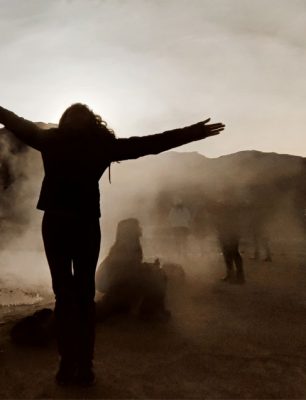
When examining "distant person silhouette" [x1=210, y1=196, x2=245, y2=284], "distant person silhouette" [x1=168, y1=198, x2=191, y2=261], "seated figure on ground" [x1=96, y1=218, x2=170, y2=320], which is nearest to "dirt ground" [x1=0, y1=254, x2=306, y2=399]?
"seated figure on ground" [x1=96, y1=218, x2=170, y2=320]

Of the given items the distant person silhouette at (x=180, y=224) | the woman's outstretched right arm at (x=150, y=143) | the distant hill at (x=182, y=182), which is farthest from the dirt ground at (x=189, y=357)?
the distant person silhouette at (x=180, y=224)

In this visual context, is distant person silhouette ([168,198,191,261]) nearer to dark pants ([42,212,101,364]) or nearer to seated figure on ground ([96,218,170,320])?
seated figure on ground ([96,218,170,320])

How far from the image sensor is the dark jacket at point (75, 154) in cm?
306

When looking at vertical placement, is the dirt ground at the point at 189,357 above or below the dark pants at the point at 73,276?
below

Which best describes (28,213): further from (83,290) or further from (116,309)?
(83,290)

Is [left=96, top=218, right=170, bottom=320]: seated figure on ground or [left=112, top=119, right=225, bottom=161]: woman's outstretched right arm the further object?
[left=96, top=218, right=170, bottom=320]: seated figure on ground

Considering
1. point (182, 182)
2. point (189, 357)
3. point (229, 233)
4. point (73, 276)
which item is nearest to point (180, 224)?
point (229, 233)

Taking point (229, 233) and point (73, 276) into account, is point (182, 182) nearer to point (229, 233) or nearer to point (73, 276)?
point (229, 233)

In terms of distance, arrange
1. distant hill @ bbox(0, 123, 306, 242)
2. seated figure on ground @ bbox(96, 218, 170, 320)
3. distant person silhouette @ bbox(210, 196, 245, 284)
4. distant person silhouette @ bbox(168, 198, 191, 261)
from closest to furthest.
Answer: seated figure on ground @ bbox(96, 218, 170, 320)
distant person silhouette @ bbox(210, 196, 245, 284)
distant person silhouette @ bbox(168, 198, 191, 261)
distant hill @ bbox(0, 123, 306, 242)

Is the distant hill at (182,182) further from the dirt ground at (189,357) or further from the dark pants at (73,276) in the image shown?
the dark pants at (73,276)

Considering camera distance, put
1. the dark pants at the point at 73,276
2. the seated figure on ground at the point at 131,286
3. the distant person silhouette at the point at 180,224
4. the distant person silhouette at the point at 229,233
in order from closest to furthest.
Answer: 1. the dark pants at the point at 73,276
2. the seated figure on ground at the point at 131,286
3. the distant person silhouette at the point at 229,233
4. the distant person silhouette at the point at 180,224

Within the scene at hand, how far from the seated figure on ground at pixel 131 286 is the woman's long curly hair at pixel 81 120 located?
2.26 m

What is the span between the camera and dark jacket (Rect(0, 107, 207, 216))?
3.06 meters

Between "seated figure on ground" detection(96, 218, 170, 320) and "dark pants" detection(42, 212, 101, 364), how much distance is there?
1.66 metres
